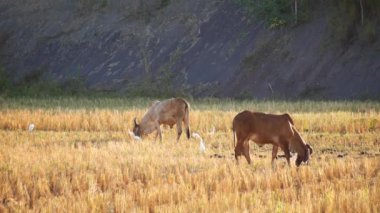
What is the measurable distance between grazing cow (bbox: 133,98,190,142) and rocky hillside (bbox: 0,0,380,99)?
18218mm

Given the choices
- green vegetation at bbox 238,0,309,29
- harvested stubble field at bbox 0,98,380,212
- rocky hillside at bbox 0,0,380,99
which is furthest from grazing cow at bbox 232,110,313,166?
green vegetation at bbox 238,0,309,29

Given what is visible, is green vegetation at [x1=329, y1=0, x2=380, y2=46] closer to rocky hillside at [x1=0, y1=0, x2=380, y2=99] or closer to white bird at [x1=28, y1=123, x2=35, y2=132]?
rocky hillside at [x1=0, y1=0, x2=380, y2=99]

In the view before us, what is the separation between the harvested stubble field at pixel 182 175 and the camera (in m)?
9.70

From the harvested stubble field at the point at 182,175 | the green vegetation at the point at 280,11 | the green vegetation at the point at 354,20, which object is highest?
the green vegetation at the point at 280,11

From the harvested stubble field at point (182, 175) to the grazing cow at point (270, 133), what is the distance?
48 centimetres

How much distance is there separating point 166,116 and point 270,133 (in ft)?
23.0

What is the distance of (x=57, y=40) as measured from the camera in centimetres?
6291

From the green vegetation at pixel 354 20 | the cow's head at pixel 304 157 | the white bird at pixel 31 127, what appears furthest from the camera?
the green vegetation at pixel 354 20

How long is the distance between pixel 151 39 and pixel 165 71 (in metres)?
5.71

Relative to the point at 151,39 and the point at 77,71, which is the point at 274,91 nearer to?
the point at 151,39

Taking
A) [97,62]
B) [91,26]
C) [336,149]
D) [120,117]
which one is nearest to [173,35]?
[97,62]

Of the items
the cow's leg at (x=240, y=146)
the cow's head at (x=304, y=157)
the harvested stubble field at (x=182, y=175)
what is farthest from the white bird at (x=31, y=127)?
the cow's head at (x=304, y=157)

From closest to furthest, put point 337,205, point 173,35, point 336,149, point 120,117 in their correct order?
point 337,205 < point 336,149 < point 120,117 < point 173,35

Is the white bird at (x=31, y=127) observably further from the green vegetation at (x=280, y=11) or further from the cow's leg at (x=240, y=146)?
the green vegetation at (x=280, y=11)
